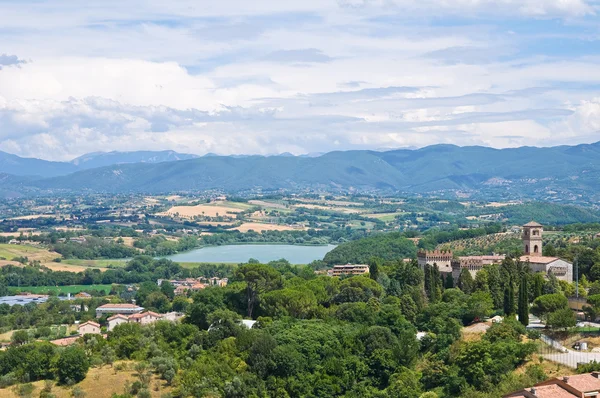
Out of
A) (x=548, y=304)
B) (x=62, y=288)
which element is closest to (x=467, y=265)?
(x=548, y=304)

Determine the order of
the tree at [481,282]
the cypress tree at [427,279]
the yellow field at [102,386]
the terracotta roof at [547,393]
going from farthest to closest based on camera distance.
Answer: the cypress tree at [427,279], the tree at [481,282], the yellow field at [102,386], the terracotta roof at [547,393]

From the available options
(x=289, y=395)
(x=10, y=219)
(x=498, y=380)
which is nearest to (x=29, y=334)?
(x=289, y=395)

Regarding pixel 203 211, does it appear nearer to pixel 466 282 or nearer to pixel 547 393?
pixel 466 282

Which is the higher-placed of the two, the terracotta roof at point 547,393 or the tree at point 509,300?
the tree at point 509,300

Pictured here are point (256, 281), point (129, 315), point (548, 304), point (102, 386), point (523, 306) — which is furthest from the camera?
point (129, 315)

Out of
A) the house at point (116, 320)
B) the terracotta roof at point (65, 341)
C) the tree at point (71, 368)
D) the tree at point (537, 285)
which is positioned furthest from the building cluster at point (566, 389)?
the house at point (116, 320)

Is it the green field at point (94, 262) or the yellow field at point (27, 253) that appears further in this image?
the yellow field at point (27, 253)

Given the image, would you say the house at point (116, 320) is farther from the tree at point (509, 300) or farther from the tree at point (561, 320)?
the tree at point (561, 320)
